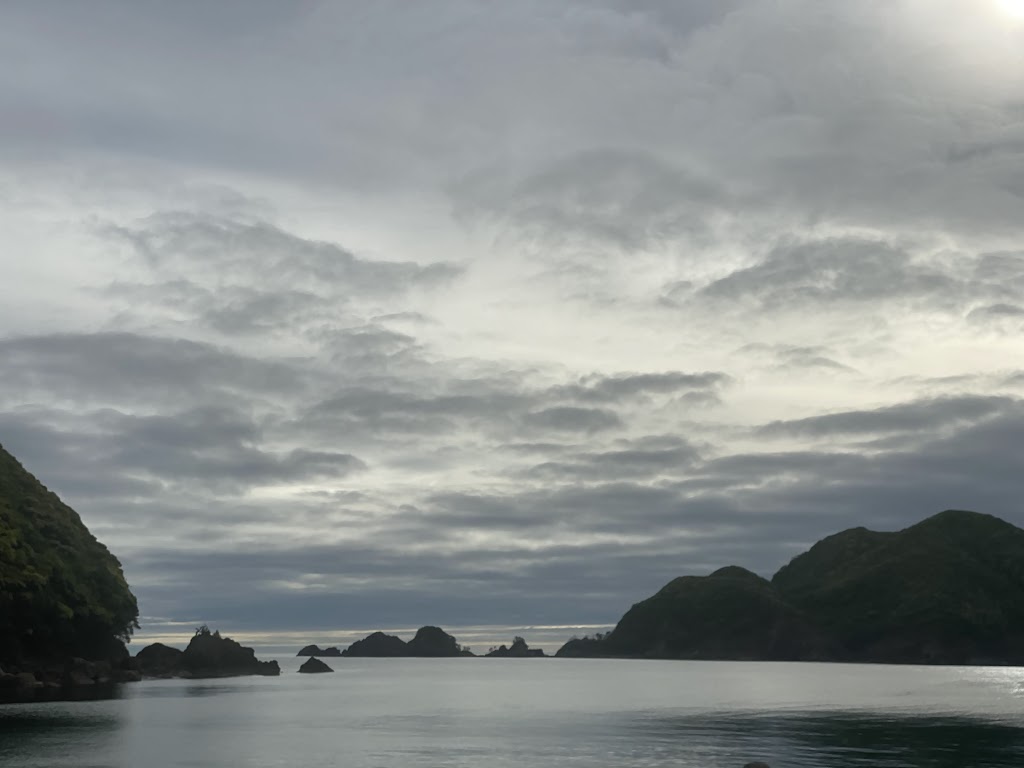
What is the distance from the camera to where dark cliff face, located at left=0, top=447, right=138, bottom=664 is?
13962 cm

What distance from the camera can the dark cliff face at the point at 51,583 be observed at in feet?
458

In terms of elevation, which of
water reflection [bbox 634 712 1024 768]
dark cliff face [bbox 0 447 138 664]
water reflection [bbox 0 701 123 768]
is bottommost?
water reflection [bbox 634 712 1024 768]

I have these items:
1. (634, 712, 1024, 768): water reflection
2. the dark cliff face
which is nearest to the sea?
(634, 712, 1024, 768): water reflection

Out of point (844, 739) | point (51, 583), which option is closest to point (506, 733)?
point (844, 739)

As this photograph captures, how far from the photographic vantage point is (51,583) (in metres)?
150

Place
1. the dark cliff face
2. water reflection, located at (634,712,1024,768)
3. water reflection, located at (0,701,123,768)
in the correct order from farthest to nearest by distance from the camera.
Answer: the dark cliff face
water reflection, located at (634,712,1024,768)
water reflection, located at (0,701,123,768)

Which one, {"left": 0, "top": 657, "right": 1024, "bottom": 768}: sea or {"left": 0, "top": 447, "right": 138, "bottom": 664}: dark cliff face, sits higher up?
{"left": 0, "top": 447, "right": 138, "bottom": 664}: dark cliff face

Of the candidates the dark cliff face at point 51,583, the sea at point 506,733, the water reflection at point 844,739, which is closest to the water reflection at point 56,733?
the sea at point 506,733

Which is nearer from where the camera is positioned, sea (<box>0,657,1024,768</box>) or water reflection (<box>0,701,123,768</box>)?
water reflection (<box>0,701,123,768</box>)

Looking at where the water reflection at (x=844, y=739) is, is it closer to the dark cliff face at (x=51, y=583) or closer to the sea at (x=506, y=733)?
the sea at (x=506, y=733)

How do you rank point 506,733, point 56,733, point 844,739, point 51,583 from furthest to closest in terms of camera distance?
point 51,583 < point 506,733 < point 844,739 < point 56,733

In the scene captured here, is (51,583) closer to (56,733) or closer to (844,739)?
(56,733)

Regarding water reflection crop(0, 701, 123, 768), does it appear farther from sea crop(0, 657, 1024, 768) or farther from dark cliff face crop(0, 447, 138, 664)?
dark cliff face crop(0, 447, 138, 664)

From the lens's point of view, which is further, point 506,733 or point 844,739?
point 506,733
